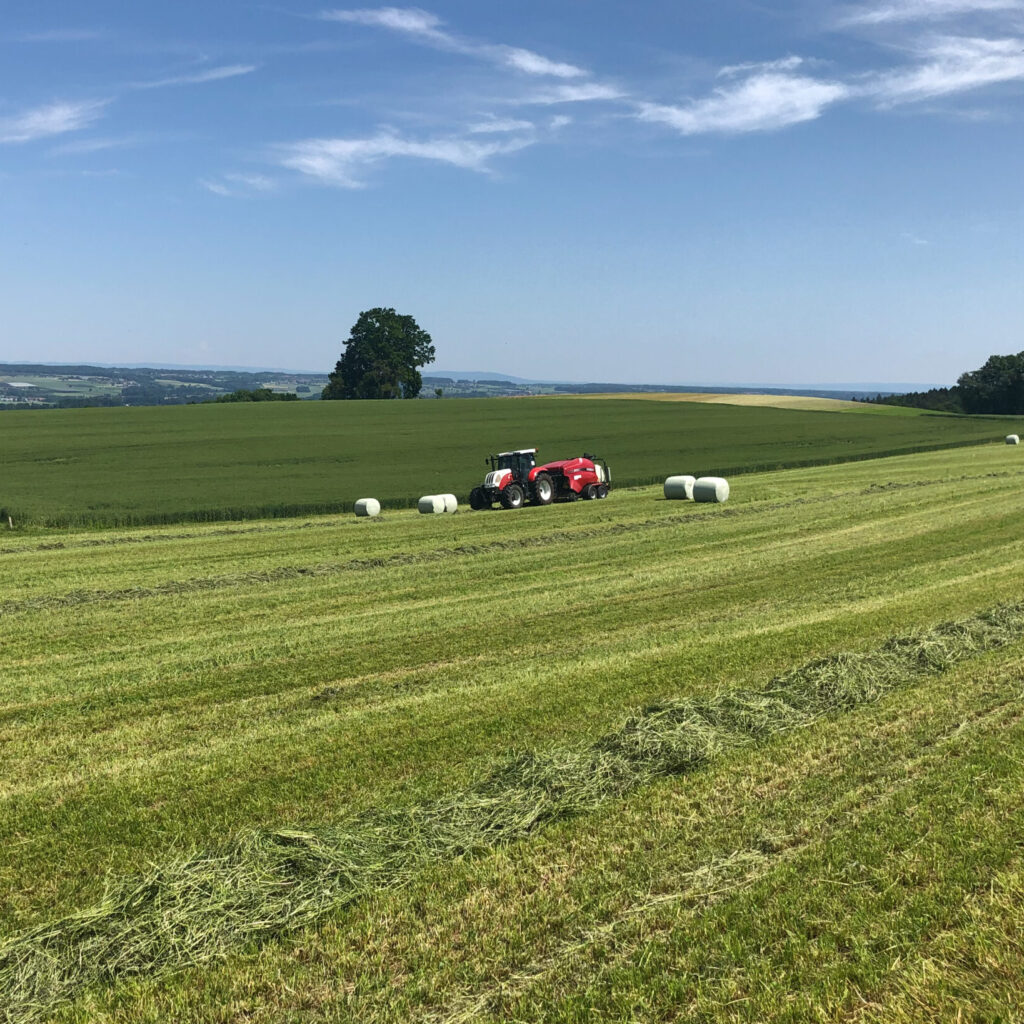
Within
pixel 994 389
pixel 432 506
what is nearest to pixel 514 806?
pixel 432 506

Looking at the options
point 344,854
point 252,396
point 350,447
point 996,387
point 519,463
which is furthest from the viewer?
point 252,396

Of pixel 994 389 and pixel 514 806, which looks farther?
pixel 994 389

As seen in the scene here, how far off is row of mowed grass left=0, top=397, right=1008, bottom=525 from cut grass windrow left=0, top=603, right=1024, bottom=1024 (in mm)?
25187

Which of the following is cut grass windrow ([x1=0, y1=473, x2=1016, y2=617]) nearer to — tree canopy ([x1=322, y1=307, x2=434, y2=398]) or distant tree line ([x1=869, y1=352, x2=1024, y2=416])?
distant tree line ([x1=869, y1=352, x2=1024, y2=416])

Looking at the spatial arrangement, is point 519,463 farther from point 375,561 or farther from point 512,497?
point 375,561

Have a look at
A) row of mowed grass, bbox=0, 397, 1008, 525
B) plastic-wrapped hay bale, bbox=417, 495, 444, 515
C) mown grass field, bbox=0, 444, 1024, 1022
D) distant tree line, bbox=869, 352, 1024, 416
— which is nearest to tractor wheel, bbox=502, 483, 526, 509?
plastic-wrapped hay bale, bbox=417, 495, 444, 515

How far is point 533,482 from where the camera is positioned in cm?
3219

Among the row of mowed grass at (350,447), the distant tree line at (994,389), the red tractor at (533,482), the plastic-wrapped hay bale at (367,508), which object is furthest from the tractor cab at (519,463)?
the distant tree line at (994,389)

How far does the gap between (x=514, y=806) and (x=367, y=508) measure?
24547 millimetres

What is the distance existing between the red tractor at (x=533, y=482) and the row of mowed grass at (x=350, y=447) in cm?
441

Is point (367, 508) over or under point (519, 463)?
under

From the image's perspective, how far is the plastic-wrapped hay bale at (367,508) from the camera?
103 feet

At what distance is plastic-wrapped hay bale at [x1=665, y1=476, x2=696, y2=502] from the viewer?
32.4 meters

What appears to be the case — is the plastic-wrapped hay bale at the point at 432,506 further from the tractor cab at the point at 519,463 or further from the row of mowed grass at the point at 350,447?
the row of mowed grass at the point at 350,447
